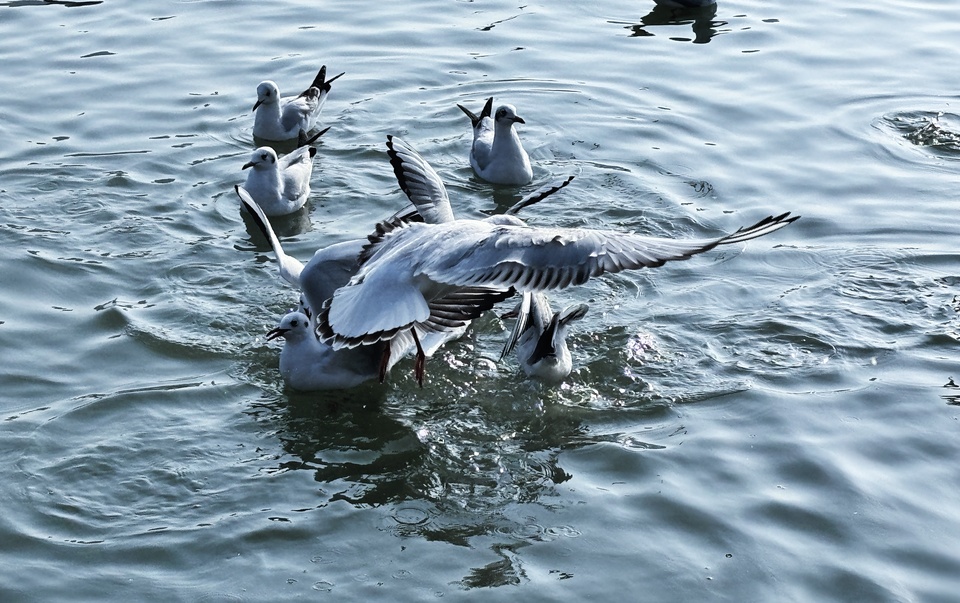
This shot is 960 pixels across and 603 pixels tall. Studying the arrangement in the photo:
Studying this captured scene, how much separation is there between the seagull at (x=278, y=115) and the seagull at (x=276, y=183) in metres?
1.11

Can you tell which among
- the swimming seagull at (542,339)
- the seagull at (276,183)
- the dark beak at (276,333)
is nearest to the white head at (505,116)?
the seagull at (276,183)

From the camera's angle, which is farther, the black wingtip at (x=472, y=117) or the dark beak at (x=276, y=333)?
the black wingtip at (x=472, y=117)

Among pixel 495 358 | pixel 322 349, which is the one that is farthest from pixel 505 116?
pixel 322 349

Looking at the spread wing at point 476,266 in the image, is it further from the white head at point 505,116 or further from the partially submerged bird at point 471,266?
the white head at point 505,116

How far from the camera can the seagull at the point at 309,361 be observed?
24.2 ft

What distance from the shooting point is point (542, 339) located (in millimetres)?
7414

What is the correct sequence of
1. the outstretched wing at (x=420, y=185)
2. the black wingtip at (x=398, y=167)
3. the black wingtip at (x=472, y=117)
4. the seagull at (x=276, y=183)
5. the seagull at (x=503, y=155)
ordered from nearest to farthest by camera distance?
1. the outstretched wing at (x=420, y=185)
2. the black wingtip at (x=398, y=167)
3. the seagull at (x=276, y=183)
4. the seagull at (x=503, y=155)
5. the black wingtip at (x=472, y=117)

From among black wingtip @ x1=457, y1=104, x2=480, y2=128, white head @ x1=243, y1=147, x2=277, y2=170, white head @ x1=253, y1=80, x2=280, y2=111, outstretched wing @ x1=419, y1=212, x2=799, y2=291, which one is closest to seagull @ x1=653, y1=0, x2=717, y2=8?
black wingtip @ x1=457, y1=104, x2=480, y2=128

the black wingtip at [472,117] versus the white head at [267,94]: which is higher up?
the white head at [267,94]

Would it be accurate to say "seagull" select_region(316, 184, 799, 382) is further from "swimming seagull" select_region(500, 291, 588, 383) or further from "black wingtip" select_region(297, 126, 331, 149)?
"black wingtip" select_region(297, 126, 331, 149)

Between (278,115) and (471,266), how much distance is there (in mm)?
5080

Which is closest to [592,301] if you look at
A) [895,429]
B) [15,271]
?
[895,429]

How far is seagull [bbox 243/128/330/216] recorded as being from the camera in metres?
9.90

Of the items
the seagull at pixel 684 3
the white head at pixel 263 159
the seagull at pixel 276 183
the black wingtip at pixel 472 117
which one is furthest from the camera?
the seagull at pixel 684 3
